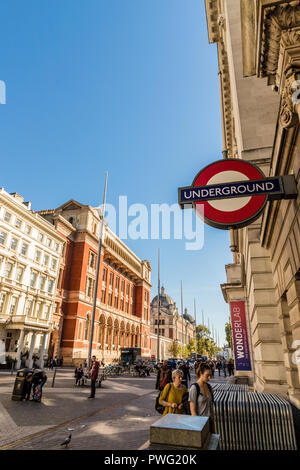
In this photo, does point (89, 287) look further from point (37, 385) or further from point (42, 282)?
point (37, 385)

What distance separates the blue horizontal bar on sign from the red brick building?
39.4 m

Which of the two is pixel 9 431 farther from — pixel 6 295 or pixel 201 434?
pixel 6 295

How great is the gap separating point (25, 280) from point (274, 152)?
35119 mm

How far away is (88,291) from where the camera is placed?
46750 mm

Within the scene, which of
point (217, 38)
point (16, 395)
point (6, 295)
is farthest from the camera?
point (6, 295)

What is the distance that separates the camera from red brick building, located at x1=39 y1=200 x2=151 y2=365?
41531mm

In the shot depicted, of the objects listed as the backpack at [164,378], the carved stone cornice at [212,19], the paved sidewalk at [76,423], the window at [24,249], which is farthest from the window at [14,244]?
the backpack at [164,378]

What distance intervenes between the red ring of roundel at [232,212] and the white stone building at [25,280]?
31.0 meters

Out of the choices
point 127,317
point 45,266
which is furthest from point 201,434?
point 127,317

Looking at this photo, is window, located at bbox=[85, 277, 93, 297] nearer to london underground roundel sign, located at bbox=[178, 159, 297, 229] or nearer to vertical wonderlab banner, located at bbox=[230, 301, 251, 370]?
vertical wonderlab banner, located at bbox=[230, 301, 251, 370]

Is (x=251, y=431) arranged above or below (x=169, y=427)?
Result: below

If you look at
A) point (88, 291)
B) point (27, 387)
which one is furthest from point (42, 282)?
point (27, 387)

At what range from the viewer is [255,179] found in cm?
513
